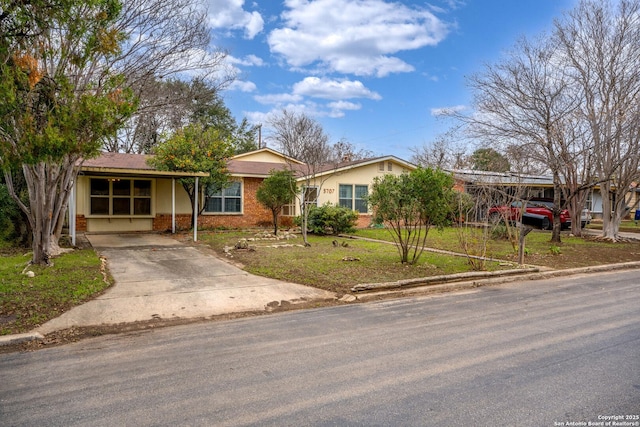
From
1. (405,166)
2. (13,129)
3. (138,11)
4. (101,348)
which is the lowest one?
(101,348)

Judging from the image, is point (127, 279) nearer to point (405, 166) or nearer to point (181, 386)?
point (181, 386)

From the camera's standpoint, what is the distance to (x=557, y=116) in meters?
14.7

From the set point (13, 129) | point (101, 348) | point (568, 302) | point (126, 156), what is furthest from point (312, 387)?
point (126, 156)

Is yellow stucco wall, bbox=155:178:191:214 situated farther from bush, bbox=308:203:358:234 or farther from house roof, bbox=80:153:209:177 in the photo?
bush, bbox=308:203:358:234

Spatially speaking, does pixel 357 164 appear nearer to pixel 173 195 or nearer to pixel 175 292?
pixel 173 195

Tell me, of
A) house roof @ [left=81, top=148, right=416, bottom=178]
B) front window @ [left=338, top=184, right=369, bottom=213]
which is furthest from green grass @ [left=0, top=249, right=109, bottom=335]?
front window @ [left=338, top=184, right=369, bottom=213]

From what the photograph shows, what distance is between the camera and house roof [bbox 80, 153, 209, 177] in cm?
1342

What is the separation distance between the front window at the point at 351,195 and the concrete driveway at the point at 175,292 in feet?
32.8

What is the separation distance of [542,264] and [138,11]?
1237 centimetres

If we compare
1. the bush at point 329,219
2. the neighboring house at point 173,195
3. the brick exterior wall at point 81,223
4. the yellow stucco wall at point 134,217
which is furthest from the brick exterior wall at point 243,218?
the bush at point 329,219

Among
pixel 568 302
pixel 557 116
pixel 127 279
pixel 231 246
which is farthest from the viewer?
pixel 557 116

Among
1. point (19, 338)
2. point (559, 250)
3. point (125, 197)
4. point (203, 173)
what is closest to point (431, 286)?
point (19, 338)

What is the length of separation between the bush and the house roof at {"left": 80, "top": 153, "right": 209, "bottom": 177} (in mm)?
4812

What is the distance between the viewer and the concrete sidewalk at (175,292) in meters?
6.00
